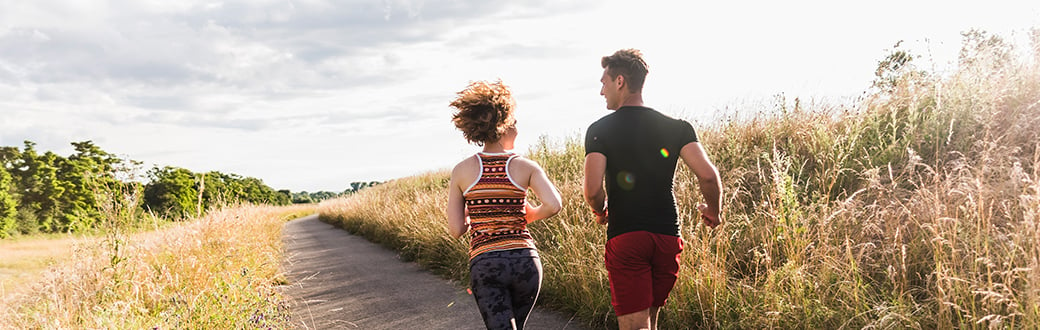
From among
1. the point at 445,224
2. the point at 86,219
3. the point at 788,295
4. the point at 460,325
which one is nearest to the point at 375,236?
the point at 445,224

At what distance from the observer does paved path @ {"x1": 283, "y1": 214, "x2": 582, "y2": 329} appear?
547 centimetres

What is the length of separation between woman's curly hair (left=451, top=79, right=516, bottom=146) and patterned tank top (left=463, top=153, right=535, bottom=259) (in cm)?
12

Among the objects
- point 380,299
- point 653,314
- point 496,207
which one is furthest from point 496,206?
point 380,299

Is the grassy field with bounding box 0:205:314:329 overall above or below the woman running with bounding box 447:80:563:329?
below

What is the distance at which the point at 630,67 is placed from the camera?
2615 mm

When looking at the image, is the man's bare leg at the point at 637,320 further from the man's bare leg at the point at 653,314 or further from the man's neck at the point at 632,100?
the man's neck at the point at 632,100

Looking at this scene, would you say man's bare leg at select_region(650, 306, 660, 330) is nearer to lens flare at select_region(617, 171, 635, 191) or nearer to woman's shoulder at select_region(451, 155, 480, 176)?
lens flare at select_region(617, 171, 635, 191)

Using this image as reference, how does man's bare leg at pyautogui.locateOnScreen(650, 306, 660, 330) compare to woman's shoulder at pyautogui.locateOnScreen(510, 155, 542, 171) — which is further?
man's bare leg at pyautogui.locateOnScreen(650, 306, 660, 330)

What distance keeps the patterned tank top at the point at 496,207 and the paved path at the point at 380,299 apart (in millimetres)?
2569

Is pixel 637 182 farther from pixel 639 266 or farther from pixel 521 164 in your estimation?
pixel 521 164

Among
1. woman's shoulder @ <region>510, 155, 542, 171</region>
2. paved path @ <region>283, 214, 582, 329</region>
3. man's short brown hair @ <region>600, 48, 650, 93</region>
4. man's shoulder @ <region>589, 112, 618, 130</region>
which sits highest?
man's short brown hair @ <region>600, 48, 650, 93</region>

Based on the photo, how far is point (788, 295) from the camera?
3.74 meters

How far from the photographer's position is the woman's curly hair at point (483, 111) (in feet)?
8.39

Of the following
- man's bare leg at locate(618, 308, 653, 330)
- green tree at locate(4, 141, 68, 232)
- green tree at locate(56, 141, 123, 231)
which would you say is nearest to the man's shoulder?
man's bare leg at locate(618, 308, 653, 330)
